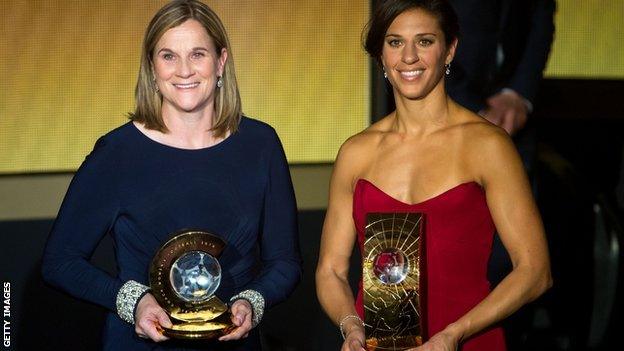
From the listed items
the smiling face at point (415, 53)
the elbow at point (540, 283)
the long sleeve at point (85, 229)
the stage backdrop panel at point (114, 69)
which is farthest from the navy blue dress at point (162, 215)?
the stage backdrop panel at point (114, 69)

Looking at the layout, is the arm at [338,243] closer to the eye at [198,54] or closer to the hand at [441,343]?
the hand at [441,343]

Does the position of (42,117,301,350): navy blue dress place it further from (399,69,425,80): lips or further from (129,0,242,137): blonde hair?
(399,69,425,80): lips

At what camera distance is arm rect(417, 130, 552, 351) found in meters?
2.37

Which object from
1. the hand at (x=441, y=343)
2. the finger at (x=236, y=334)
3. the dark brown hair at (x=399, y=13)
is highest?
the dark brown hair at (x=399, y=13)

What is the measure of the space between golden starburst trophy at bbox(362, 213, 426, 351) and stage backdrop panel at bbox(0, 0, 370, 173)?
1.10 metres

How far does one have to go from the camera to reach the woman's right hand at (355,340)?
235cm

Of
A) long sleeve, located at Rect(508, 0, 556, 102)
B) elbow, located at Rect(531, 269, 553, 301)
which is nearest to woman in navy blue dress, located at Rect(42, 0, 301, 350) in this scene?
elbow, located at Rect(531, 269, 553, 301)

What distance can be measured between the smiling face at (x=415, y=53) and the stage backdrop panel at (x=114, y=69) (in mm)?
994

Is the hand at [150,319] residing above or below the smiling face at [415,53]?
below

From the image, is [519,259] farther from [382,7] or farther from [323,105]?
[323,105]

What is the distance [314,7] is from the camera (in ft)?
11.7

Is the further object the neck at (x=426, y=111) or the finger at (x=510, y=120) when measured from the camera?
the finger at (x=510, y=120)

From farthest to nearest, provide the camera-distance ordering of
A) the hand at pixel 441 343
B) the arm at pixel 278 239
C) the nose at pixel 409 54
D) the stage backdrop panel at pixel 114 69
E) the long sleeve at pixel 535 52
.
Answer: the long sleeve at pixel 535 52, the stage backdrop panel at pixel 114 69, the arm at pixel 278 239, the nose at pixel 409 54, the hand at pixel 441 343

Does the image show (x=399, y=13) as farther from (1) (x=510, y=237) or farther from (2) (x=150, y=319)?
(2) (x=150, y=319)
